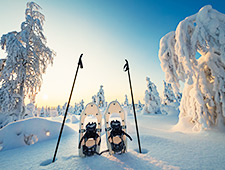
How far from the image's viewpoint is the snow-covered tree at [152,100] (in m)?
18.9

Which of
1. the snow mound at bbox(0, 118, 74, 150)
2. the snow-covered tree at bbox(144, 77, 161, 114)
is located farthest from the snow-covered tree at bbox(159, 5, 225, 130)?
the snow-covered tree at bbox(144, 77, 161, 114)

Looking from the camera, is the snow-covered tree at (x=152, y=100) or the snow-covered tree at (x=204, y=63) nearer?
the snow-covered tree at (x=204, y=63)

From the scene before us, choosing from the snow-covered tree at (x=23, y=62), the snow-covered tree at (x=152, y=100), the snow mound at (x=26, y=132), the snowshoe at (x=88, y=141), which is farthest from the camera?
the snow-covered tree at (x=152, y=100)

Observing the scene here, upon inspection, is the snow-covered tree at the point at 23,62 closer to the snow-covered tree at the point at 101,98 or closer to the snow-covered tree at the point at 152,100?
the snow-covered tree at the point at 152,100

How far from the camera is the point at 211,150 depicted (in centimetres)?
292

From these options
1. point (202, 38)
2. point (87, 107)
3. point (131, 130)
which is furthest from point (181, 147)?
point (202, 38)

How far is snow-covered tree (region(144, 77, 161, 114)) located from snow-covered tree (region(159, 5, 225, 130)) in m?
13.5

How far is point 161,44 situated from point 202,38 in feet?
7.06

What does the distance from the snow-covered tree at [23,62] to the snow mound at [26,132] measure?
255 cm

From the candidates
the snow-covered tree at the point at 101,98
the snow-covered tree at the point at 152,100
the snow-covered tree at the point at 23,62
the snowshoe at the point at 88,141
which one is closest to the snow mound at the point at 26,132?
the snow-covered tree at the point at 23,62

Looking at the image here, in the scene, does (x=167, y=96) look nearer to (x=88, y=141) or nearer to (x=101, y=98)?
(x=101, y=98)

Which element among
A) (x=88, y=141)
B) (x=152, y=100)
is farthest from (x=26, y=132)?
(x=152, y=100)

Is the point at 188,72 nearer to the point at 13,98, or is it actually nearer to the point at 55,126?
the point at 55,126

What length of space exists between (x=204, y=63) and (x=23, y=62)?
11.3 metres
